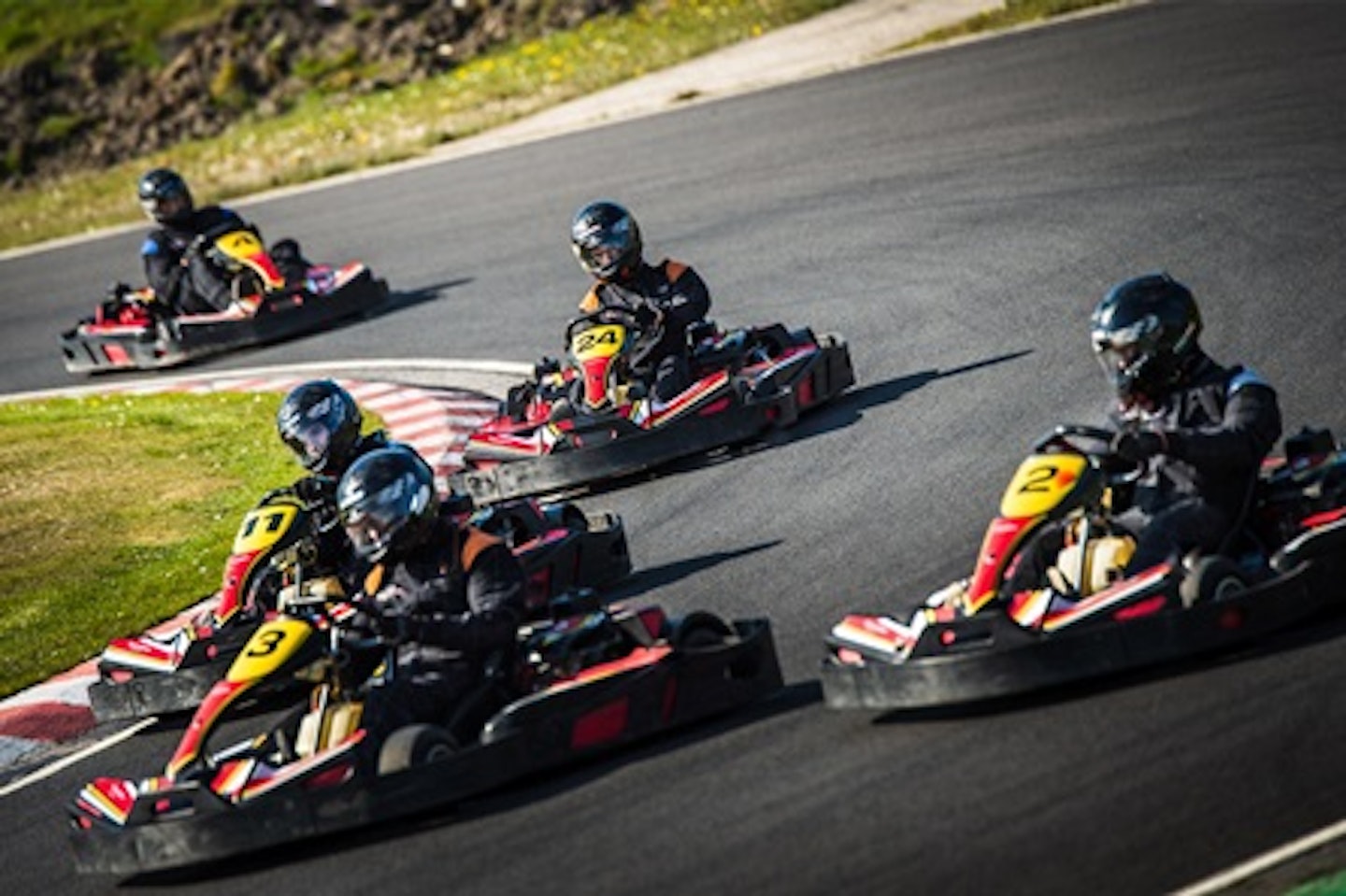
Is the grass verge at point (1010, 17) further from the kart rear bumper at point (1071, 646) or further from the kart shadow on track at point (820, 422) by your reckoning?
the kart rear bumper at point (1071, 646)

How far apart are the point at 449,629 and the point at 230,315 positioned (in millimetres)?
11607

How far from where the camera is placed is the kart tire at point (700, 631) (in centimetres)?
955

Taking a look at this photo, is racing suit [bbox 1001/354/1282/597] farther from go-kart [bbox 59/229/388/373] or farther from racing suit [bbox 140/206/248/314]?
racing suit [bbox 140/206/248/314]

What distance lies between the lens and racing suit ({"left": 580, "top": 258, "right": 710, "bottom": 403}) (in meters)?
14.0

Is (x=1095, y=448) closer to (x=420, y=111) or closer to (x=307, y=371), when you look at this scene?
(x=307, y=371)

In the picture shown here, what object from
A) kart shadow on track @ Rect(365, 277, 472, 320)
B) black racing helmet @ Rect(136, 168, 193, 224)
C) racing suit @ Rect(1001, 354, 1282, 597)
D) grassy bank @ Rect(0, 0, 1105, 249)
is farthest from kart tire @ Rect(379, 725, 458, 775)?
grassy bank @ Rect(0, 0, 1105, 249)

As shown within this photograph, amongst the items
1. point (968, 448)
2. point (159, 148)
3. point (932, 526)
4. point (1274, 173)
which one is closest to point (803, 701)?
point (932, 526)

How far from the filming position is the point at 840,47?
95.0 ft

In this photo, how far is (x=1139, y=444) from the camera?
8906mm

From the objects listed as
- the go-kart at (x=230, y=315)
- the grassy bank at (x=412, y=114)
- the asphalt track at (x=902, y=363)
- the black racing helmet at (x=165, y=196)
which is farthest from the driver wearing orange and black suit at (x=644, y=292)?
the grassy bank at (x=412, y=114)

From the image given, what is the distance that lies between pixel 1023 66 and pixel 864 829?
17.5 meters

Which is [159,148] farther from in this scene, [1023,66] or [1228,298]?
[1228,298]

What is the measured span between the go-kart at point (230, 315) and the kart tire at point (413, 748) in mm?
11519

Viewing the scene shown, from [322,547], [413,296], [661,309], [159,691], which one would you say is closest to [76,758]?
[159,691]
